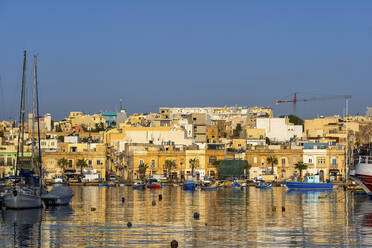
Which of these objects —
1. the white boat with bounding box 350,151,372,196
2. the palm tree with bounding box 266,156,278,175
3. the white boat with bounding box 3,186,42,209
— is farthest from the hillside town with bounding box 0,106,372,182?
the white boat with bounding box 3,186,42,209

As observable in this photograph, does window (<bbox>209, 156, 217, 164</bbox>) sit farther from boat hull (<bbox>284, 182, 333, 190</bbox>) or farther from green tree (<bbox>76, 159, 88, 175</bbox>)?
boat hull (<bbox>284, 182, 333, 190</bbox>)

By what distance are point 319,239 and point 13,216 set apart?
21.6m

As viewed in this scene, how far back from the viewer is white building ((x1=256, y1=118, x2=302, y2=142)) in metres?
153

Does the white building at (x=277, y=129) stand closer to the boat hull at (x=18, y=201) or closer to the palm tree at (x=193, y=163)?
the palm tree at (x=193, y=163)

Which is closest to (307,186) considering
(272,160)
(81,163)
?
(272,160)

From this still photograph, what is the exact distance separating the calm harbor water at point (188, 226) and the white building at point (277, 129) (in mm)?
87891

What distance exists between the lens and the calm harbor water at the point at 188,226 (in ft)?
127

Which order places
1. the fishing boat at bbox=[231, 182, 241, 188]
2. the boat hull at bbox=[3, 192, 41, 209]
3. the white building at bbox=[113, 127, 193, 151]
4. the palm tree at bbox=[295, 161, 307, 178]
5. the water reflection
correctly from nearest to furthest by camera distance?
the water reflection → the boat hull at bbox=[3, 192, 41, 209] → the fishing boat at bbox=[231, 182, 241, 188] → the palm tree at bbox=[295, 161, 307, 178] → the white building at bbox=[113, 127, 193, 151]

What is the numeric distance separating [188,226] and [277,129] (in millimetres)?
109244

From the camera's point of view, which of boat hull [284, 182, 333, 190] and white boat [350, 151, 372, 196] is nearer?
white boat [350, 151, 372, 196]

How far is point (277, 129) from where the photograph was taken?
6068 inches

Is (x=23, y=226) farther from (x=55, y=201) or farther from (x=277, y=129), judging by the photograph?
(x=277, y=129)

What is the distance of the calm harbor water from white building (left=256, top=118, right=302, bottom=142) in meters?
87.9

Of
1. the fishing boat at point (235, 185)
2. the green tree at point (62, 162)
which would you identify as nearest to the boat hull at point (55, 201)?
the fishing boat at point (235, 185)
